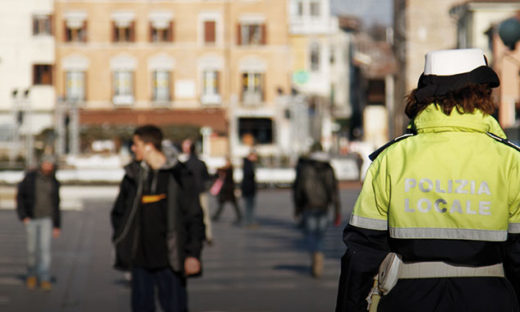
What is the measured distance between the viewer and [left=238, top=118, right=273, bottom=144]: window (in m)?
66.6

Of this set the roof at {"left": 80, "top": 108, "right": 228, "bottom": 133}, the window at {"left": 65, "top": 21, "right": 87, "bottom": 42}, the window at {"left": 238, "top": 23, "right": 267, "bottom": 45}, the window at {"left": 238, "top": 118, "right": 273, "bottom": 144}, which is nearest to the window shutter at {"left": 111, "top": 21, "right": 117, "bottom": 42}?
the window at {"left": 65, "top": 21, "right": 87, "bottom": 42}

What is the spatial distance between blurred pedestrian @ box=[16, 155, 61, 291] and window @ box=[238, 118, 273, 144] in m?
53.9

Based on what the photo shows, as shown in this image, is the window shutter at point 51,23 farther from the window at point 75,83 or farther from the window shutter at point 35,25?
the window at point 75,83

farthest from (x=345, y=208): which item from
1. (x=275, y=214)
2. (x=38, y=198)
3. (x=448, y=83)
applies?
(x=448, y=83)

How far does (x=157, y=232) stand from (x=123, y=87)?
58.8 metres

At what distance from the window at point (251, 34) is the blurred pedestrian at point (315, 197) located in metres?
53.1

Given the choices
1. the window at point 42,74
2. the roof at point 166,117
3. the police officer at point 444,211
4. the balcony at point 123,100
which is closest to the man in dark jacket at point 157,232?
the police officer at point 444,211

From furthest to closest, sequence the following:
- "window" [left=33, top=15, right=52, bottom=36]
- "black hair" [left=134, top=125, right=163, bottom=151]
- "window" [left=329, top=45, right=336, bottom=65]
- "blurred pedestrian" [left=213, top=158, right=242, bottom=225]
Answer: "window" [left=329, top=45, right=336, bottom=65], "window" [left=33, top=15, right=52, bottom=36], "blurred pedestrian" [left=213, top=158, right=242, bottom=225], "black hair" [left=134, top=125, right=163, bottom=151]

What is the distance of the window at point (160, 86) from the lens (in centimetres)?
6575

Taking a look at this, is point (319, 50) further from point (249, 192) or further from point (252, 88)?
point (249, 192)

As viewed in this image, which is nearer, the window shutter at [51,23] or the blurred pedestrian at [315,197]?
the blurred pedestrian at [315,197]

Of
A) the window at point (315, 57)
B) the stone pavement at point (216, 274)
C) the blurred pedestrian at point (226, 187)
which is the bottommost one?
the stone pavement at point (216, 274)

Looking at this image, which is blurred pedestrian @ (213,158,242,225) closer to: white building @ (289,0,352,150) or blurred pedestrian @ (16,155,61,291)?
blurred pedestrian @ (16,155,61,291)

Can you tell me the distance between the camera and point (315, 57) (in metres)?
77.3
